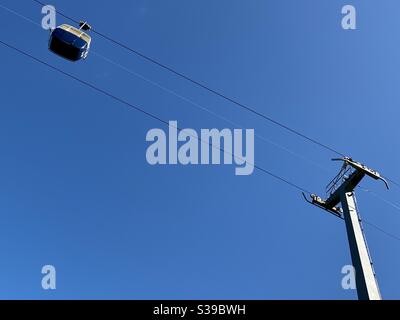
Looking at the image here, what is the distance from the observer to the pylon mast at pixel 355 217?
47.4 feet

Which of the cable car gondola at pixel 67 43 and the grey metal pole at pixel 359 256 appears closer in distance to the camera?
the grey metal pole at pixel 359 256

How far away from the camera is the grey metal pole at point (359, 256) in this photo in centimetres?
1431

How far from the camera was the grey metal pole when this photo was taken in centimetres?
1431

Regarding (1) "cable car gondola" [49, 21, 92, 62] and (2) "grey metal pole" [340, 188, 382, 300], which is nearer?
(2) "grey metal pole" [340, 188, 382, 300]

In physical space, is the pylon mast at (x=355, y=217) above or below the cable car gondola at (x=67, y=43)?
below

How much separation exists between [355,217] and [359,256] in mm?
2197

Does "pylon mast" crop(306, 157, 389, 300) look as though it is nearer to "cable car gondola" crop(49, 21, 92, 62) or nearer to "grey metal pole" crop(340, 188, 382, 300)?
"grey metal pole" crop(340, 188, 382, 300)

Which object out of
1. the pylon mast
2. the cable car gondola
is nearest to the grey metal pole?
the pylon mast

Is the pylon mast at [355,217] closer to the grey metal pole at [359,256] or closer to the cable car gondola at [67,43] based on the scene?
the grey metal pole at [359,256]

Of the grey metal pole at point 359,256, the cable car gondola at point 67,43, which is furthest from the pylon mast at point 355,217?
the cable car gondola at point 67,43

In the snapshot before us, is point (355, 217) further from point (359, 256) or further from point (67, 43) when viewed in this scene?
point (67, 43)
